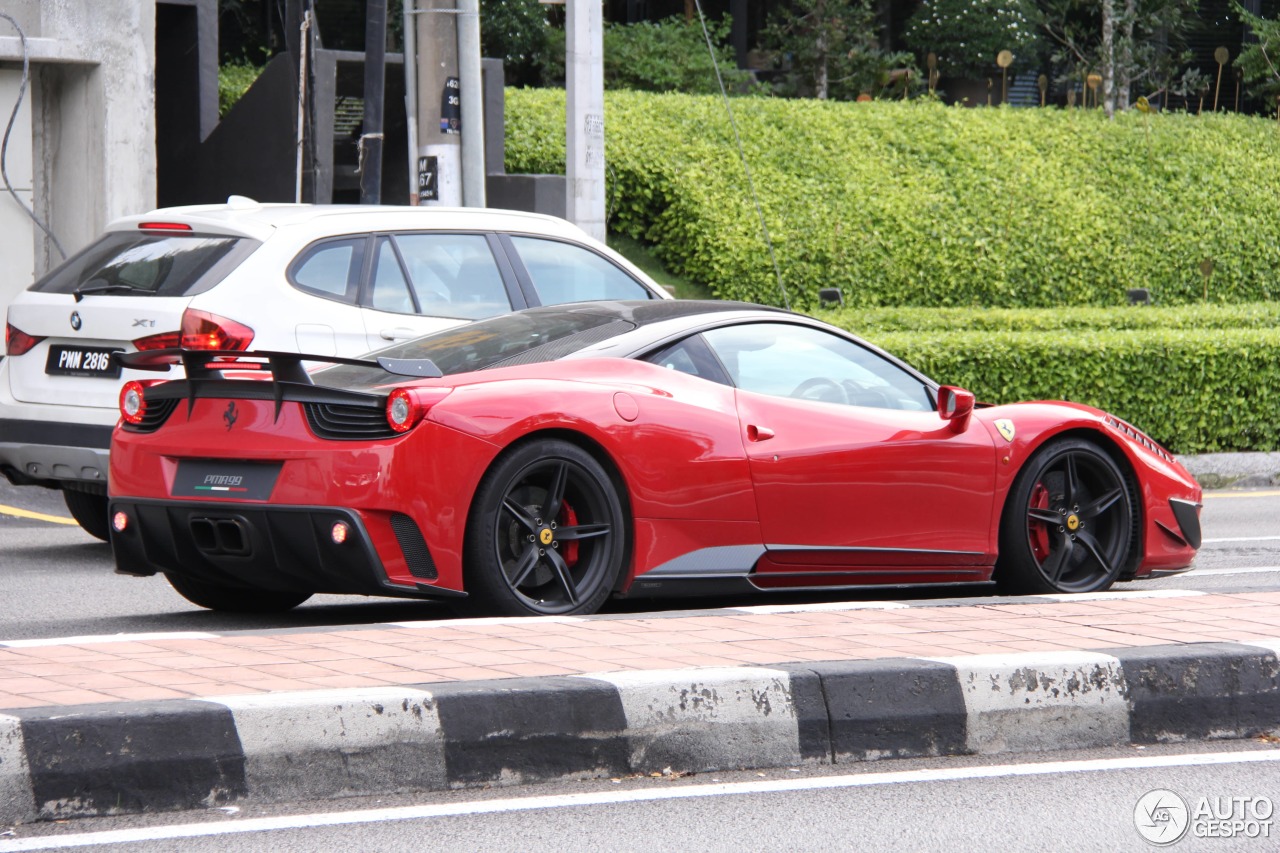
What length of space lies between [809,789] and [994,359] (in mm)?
9758

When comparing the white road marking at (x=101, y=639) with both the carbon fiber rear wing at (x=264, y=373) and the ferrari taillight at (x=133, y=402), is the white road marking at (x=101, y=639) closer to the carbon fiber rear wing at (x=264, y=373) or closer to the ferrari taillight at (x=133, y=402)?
the carbon fiber rear wing at (x=264, y=373)

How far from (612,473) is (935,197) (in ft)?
48.1

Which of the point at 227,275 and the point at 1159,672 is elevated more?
the point at 227,275

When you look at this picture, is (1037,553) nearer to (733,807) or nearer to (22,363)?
(733,807)

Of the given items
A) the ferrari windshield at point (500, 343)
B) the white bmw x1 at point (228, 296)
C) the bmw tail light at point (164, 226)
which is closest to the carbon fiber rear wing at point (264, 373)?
the ferrari windshield at point (500, 343)

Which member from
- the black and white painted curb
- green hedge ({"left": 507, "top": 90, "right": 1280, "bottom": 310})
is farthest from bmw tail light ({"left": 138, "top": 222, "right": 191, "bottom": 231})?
green hedge ({"left": 507, "top": 90, "right": 1280, "bottom": 310})

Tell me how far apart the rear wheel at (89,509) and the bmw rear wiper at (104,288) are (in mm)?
1042

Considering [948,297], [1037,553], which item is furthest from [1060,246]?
[1037,553]

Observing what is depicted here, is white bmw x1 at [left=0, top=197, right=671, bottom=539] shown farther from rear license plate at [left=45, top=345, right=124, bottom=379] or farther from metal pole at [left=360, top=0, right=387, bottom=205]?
metal pole at [left=360, top=0, right=387, bottom=205]

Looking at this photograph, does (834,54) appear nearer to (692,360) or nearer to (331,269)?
(331,269)

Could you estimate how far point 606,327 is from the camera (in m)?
7.07

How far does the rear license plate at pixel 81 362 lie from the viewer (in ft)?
27.7

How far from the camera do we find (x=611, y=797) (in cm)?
470

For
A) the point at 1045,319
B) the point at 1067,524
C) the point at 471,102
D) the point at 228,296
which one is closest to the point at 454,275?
the point at 228,296
